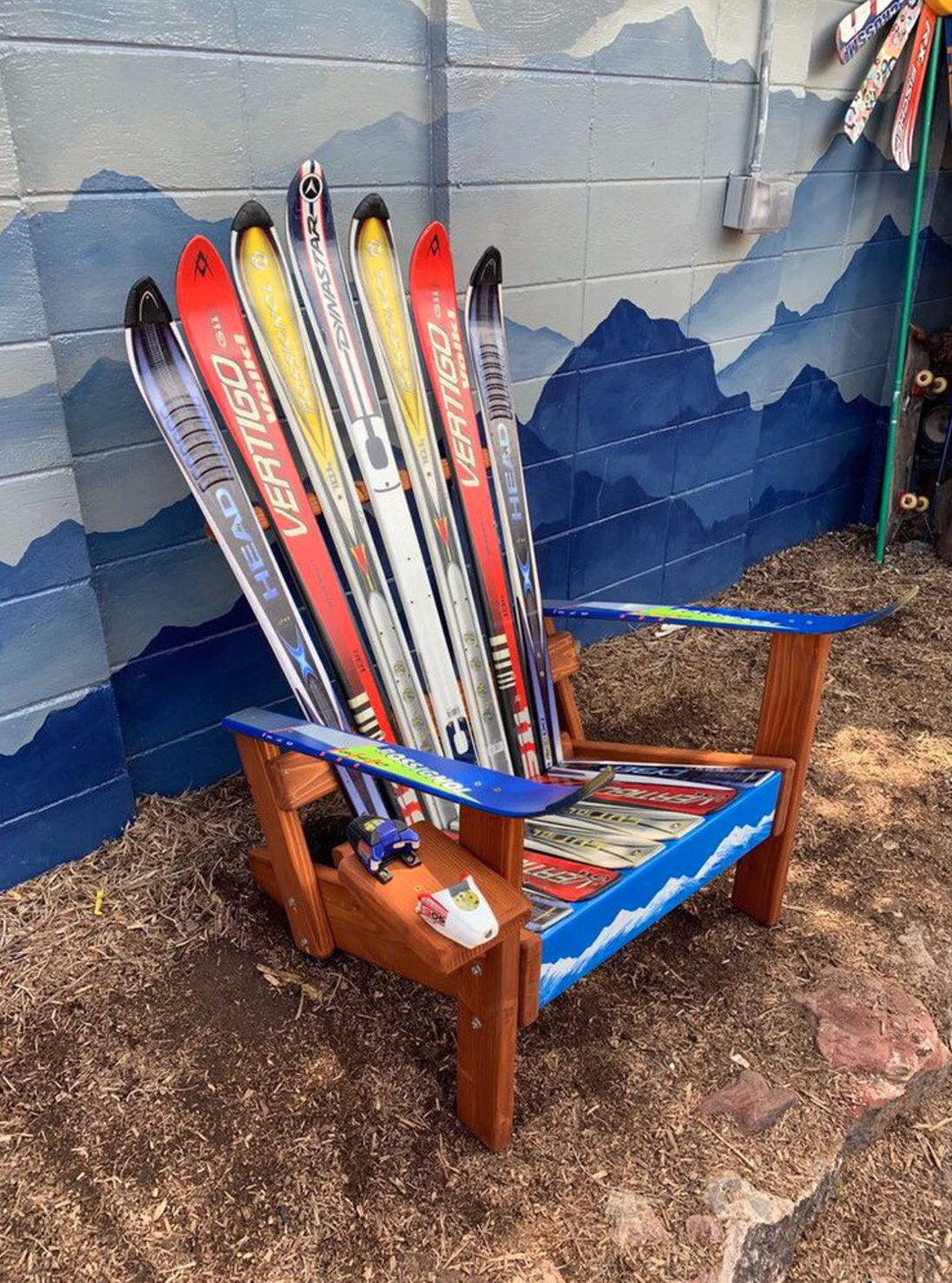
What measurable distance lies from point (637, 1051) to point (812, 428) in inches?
105

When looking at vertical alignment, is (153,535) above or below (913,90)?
below

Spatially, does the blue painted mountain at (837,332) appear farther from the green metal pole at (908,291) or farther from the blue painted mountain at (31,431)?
the blue painted mountain at (31,431)

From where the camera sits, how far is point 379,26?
1925mm

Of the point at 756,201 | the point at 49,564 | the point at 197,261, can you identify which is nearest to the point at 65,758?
the point at 49,564

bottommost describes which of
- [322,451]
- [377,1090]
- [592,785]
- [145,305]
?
[377,1090]

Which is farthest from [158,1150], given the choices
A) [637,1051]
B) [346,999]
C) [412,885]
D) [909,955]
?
[909,955]

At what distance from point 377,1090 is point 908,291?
311 centimetres

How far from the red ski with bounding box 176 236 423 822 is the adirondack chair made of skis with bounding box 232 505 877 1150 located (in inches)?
8.4

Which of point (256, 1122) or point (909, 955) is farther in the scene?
point (909, 955)

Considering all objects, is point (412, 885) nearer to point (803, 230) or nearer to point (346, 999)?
point (346, 999)

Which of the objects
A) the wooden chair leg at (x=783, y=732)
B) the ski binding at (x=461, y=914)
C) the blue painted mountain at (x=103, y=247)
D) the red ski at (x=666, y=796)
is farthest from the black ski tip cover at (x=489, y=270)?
the ski binding at (x=461, y=914)

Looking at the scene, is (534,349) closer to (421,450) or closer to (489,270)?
(489,270)

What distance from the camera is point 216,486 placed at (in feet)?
5.28

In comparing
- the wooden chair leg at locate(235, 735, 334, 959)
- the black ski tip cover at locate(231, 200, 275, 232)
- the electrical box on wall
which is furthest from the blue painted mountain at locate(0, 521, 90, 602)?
the electrical box on wall
